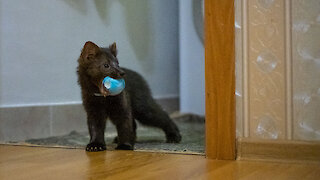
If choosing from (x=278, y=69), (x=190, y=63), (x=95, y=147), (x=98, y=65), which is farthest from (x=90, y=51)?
(x=190, y=63)

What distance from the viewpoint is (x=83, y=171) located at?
3.89 ft

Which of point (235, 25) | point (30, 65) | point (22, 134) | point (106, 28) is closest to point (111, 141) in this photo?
point (22, 134)

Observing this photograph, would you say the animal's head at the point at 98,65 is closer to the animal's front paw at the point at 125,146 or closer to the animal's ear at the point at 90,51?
the animal's ear at the point at 90,51

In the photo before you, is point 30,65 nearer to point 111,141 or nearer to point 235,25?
point 111,141

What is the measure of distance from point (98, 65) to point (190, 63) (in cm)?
169

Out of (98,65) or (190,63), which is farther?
(190,63)

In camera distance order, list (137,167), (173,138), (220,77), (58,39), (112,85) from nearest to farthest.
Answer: (137,167) → (220,77) → (112,85) → (173,138) → (58,39)

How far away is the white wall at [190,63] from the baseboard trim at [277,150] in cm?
181

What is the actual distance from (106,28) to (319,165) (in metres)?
1.61

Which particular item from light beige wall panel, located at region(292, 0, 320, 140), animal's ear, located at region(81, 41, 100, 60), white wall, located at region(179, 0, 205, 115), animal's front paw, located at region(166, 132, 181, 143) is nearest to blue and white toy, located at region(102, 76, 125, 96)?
animal's ear, located at region(81, 41, 100, 60)

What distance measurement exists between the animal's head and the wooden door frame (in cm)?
41

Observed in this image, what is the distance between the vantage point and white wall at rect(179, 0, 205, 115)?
3.18 m

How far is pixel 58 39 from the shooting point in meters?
2.32

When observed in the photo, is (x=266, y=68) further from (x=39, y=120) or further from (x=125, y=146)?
(x=39, y=120)
